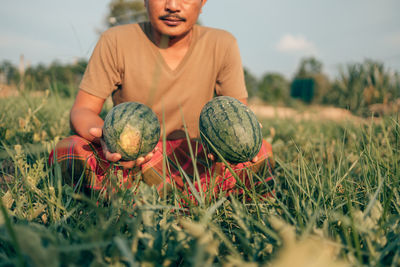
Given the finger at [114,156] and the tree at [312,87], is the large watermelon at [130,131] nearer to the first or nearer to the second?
the finger at [114,156]

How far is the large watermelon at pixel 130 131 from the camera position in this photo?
161 centimetres

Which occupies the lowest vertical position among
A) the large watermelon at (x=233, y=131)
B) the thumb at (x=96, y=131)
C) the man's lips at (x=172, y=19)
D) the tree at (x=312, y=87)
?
the tree at (x=312, y=87)

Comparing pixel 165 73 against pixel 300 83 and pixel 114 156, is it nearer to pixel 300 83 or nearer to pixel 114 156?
pixel 114 156

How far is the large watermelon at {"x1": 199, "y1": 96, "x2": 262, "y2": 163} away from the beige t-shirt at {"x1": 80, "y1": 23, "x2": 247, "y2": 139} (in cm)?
66

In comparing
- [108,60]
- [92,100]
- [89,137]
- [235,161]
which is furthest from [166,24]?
[235,161]

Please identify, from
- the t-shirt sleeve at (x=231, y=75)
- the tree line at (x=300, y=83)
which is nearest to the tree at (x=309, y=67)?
the tree line at (x=300, y=83)

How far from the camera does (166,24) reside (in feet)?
7.03

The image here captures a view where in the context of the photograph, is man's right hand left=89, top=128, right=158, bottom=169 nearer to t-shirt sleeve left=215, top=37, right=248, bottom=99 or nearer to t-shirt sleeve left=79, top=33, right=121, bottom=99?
t-shirt sleeve left=79, top=33, right=121, bottom=99

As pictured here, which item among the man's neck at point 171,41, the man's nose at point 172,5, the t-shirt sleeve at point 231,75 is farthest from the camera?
the t-shirt sleeve at point 231,75

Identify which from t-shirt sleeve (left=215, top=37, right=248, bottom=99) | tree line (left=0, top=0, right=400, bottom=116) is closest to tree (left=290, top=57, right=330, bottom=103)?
tree line (left=0, top=0, right=400, bottom=116)

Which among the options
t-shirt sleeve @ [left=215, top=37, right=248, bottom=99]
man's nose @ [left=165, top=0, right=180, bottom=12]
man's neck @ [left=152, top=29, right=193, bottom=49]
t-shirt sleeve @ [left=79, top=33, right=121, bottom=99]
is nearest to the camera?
man's nose @ [left=165, top=0, right=180, bottom=12]

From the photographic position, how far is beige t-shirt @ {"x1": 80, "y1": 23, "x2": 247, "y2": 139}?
2.37 metres

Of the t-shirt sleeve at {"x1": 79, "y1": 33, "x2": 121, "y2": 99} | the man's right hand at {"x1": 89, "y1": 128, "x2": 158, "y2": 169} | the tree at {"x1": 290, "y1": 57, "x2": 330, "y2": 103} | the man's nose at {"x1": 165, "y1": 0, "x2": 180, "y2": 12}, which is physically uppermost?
the man's nose at {"x1": 165, "y1": 0, "x2": 180, "y2": 12}

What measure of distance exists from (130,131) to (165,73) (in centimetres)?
99
